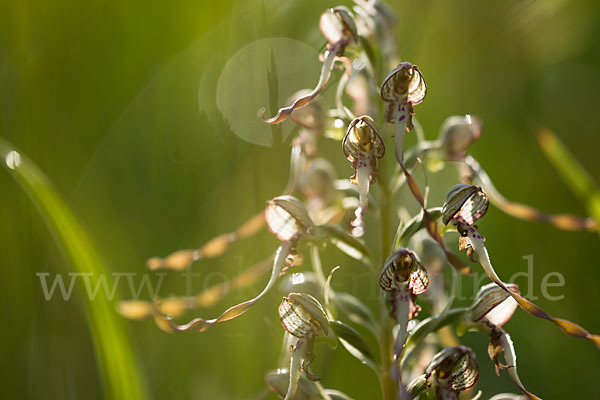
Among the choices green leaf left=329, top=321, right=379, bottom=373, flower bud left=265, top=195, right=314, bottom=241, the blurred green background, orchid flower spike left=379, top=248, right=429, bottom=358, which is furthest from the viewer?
the blurred green background

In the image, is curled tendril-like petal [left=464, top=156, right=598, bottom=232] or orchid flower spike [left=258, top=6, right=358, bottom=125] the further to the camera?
curled tendril-like petal [left=464, top=156, right=598, bottom=232]

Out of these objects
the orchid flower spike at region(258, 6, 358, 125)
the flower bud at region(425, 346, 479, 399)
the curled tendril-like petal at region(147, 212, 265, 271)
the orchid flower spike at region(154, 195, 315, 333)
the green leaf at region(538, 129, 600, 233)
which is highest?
the orchid flower spike at region(258, 6, 358, 125)

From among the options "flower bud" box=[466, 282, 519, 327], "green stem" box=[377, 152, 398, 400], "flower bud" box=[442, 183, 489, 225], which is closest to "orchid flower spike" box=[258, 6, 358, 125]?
"green stem" box=[377, 152, 398, 400]

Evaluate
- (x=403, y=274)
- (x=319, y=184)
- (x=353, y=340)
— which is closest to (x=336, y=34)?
(x=319, y=184)

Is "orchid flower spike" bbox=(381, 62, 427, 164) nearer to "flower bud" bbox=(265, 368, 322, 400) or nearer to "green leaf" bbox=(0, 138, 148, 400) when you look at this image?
"flower bud" bbox=(265, 368, 322, 400)

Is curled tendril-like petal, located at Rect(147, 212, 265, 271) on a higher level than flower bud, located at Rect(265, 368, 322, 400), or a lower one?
higher

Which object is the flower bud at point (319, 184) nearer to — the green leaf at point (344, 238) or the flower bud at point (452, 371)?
the green leaf at point (344, 238)

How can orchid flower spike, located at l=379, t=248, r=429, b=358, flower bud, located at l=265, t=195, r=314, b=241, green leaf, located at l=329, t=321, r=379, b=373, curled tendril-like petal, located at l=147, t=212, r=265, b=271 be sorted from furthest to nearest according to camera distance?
curled tendril-like petal, located at l=147, t=212, r=265, b=271 < flower bud, located at l=265, t=195, r=314, b=241 < green leaf, located at l=329, t=321, r=379, b=373 < orchid flower spike, located at l=379, t=248, r=429, b=358

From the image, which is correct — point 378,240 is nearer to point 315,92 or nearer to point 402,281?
point 402,281
